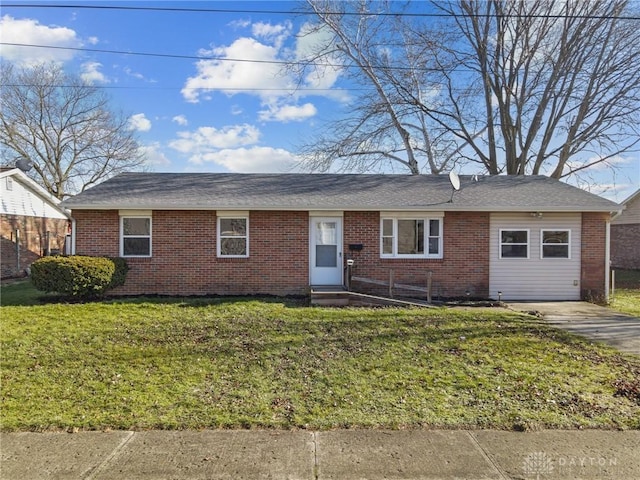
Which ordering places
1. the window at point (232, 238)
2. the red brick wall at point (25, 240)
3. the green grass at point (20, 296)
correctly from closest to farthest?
the green grass at point (20, 296)
the window at point (232, 238)
the red brick wall at point (25, 240)

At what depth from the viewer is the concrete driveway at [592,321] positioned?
25.1 ft

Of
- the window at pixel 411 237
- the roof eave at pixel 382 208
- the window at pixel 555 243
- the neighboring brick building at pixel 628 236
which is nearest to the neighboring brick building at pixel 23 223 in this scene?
the roof eave at pixel 382 208

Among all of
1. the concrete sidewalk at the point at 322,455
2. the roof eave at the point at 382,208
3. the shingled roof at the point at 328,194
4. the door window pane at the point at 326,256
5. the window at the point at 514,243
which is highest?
the shingled roof at the point at 328,194

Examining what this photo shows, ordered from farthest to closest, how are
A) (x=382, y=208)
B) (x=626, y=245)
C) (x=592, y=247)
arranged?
(x=626, y=245) < (x=592, y=247) < (x=382, y=208)

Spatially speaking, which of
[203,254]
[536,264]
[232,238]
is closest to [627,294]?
[536,264]

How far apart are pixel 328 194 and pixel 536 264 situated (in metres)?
6.58

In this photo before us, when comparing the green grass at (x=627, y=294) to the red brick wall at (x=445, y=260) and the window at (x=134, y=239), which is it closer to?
the red brick wall at (x=445, y=260)

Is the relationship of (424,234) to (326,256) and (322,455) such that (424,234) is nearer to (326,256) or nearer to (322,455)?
(326,256)

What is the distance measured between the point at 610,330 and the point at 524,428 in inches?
227

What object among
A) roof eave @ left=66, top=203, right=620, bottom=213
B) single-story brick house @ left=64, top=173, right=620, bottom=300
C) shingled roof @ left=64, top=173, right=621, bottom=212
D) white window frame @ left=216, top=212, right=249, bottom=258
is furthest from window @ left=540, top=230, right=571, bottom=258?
white window frame @ left=216, top=212, right=249, bottom=258

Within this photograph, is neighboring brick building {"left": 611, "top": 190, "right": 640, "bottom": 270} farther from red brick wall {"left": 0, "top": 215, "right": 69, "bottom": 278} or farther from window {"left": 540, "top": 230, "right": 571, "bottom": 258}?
red brick wall {"left": 0, "top": 215, "right": 69, "bottom": 278}

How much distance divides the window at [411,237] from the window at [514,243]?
6.31 ft

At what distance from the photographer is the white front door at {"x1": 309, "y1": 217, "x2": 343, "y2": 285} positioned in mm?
12102

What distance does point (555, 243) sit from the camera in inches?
483
